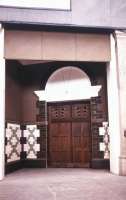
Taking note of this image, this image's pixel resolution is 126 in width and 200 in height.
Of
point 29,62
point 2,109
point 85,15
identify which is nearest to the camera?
point 2,109

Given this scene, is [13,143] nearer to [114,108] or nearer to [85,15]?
[114,108]

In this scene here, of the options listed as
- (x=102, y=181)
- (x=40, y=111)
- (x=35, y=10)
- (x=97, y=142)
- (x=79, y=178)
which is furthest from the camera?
(x=40, y=111)

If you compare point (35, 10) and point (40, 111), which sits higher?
point (35, 10)

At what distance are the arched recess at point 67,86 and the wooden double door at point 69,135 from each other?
0.33 metres

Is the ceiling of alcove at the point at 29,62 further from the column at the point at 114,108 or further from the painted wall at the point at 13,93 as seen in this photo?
the column at the point at 114,108

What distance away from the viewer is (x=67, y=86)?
1137 centimetres

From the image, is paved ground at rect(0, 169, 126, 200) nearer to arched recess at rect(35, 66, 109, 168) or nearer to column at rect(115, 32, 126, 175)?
column at rect(115, 32, 126, 175)

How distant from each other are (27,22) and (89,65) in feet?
10.2

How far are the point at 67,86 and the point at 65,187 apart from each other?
4.92 meters

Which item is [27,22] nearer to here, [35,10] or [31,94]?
[35,10]

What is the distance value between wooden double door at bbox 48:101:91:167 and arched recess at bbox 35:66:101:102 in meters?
0.33

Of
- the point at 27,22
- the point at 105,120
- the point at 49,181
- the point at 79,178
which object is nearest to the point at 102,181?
the point at 79,178

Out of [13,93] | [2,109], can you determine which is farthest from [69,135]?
[2,109]

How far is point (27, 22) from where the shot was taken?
8.91m
